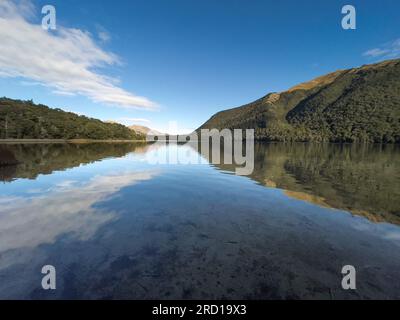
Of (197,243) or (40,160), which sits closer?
(197,243)

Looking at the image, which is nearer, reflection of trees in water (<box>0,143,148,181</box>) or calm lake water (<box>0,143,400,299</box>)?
calm lake water (<box>0,143,400,299</box>)

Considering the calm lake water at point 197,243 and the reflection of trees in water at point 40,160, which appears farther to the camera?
the reflection of trees in water at point 40,160

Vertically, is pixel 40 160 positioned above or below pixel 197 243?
above

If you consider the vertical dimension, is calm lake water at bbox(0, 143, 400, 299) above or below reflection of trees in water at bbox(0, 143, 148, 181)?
below

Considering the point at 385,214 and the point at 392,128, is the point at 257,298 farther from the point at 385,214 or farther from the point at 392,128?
the point at 392,128

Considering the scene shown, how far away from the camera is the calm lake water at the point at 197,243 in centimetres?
622

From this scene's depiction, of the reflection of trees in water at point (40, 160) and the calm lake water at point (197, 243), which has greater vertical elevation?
the reflection of trees in water at point (40, 160)

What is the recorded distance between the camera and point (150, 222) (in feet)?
37.0

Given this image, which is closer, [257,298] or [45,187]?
[257,298]

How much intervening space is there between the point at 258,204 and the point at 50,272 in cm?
1195

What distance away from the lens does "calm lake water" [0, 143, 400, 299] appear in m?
6.22

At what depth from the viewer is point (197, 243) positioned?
9.02m
